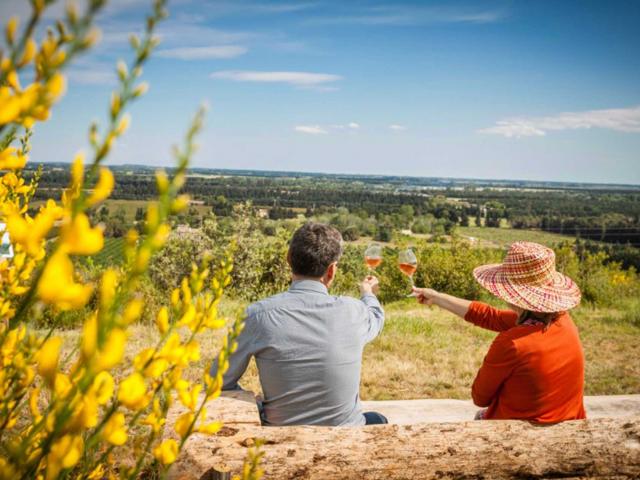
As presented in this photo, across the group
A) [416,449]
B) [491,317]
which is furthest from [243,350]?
[491,317]

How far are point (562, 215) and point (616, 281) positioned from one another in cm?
5063

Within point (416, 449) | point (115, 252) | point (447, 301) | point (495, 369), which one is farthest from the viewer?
point (115, 252)

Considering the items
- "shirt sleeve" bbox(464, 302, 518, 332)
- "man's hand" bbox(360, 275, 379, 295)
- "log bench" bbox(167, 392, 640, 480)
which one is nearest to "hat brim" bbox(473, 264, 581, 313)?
"shirt sleeve" bbox(464, 302, 518, 332)

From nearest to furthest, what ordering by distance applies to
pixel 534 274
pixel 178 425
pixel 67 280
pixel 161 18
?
pixel 67 280 → pixel 161 18 → pixel 178 425 → pixel 534 274

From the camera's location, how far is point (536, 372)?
240cm

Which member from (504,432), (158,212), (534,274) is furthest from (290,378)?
(158,212)

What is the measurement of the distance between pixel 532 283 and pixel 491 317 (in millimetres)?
529

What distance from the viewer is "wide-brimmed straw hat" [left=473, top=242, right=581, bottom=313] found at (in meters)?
2.50

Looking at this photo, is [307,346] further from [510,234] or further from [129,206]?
[510,234]

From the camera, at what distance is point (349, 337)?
2.43 meters

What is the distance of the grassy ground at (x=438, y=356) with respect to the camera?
5262 millimetres

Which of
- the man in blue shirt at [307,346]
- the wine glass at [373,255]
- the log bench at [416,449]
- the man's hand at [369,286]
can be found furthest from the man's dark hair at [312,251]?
the wine glass at [373,255]

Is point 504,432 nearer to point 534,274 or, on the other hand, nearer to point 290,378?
point 534,274

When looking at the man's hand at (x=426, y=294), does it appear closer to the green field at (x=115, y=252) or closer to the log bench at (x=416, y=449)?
the log bench at (x=416, y=449)
